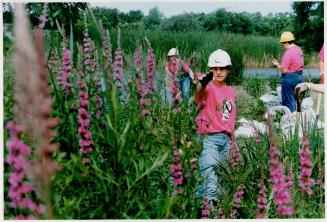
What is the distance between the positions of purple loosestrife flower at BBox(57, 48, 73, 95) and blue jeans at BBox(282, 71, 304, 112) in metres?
5.84

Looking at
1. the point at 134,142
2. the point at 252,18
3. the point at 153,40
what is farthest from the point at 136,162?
the point at 252,18

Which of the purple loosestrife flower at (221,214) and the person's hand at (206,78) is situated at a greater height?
the person's hand at (206,78)

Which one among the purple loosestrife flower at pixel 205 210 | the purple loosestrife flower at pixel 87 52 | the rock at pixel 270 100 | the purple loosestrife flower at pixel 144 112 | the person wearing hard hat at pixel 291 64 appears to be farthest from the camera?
the rock at pixel 270 100

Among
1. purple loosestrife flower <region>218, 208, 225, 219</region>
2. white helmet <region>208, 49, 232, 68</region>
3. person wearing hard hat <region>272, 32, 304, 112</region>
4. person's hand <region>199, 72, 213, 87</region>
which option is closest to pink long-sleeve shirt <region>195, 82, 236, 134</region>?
white helmet <region>208, 49, 232, 68</region>

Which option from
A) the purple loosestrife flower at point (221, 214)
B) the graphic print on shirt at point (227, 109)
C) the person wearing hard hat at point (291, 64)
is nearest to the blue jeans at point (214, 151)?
the graphic print on shirt at point (227, 109)

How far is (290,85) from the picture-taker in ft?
26.0

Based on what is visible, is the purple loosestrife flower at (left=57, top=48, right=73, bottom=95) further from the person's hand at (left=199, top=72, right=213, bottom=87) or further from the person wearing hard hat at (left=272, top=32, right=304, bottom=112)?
the person wearing hard hat at (left=272, top=32, right=304, bottom=112)

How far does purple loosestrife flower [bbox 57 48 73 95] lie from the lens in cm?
245

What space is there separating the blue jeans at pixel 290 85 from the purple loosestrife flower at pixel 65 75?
584cm

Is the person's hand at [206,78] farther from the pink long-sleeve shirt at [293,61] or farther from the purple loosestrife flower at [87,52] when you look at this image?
the pink long-sleeve shirt at [293,61]

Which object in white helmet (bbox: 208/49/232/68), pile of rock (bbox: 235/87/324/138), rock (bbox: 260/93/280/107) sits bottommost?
rock (bbox: 260/93/280/107)

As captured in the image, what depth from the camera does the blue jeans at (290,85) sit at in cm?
788

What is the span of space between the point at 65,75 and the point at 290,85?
19.9ft

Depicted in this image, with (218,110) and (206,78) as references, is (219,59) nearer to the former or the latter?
(218,110)
